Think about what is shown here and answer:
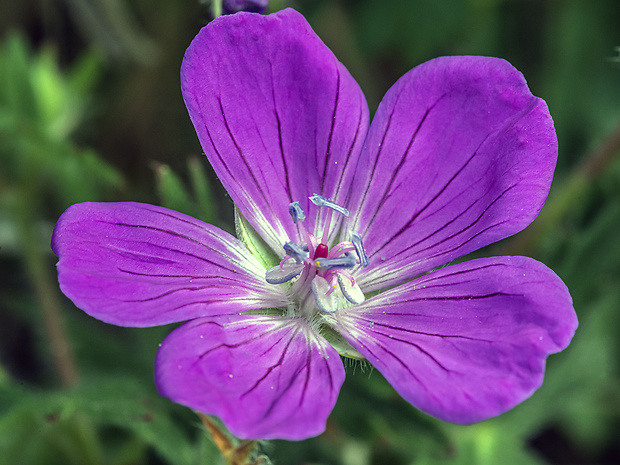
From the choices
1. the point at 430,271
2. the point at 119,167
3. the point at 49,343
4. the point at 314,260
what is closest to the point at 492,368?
the point at 430,271

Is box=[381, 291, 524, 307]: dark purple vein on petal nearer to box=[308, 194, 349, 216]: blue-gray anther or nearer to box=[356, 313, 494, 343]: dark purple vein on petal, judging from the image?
box=[356, 313, 494, 343]: dark purple vein on petal

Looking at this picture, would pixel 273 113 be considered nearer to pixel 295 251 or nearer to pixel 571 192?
pixel 295 251

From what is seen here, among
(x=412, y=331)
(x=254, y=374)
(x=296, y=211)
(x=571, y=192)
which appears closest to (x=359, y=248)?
(x=296, y=211)

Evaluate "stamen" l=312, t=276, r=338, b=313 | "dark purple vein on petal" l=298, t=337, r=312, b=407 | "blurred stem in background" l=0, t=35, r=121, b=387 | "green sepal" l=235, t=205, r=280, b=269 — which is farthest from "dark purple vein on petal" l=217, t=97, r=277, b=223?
"blurred stem in background" l=0, t=35, r=121, b=387

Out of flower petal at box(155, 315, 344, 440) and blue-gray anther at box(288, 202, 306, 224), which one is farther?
blue-gray anther at box(288, 202, 306, 224)

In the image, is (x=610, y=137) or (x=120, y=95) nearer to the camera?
(x=610, y=137)

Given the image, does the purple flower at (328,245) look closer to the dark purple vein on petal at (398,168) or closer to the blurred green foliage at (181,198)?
the dark purple vein on petal at (398,168)

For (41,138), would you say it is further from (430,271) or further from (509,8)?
(509,8)
